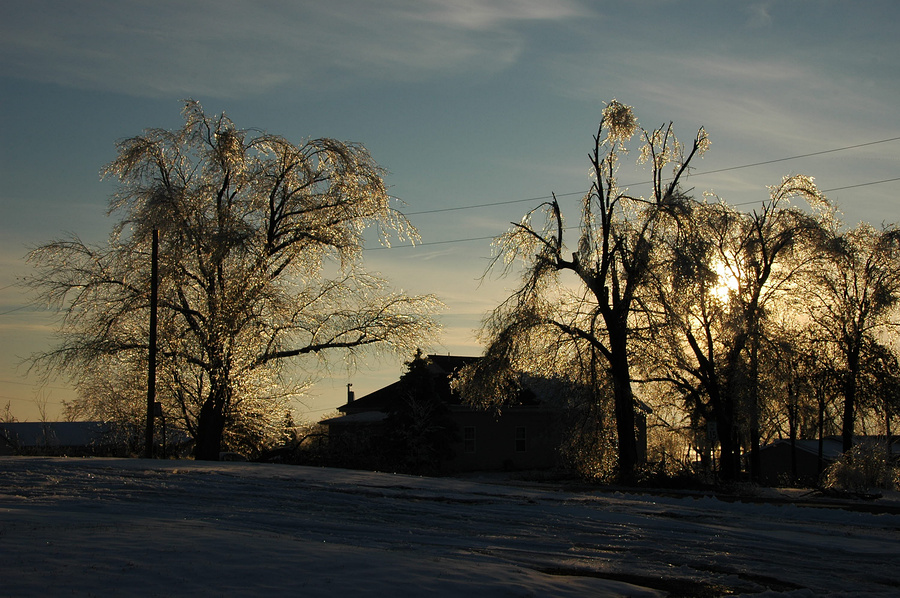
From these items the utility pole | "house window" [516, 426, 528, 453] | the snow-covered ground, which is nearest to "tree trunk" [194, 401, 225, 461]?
the utility pole

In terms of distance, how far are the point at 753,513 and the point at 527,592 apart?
9870mm

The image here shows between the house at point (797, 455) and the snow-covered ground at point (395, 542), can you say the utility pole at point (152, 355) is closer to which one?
the snow-covered ground at point (395, 542)

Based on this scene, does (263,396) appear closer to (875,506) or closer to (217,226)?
(217,226)

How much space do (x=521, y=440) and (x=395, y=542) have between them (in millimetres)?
34352

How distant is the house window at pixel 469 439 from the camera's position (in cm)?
4250

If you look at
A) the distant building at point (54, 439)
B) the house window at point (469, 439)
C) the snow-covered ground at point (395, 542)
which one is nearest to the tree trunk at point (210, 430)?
the distant building at point (54, 439)

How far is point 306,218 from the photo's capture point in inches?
1209

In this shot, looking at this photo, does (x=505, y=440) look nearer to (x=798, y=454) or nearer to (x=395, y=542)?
(x=798, y=454)

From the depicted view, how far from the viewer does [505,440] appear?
43.7 m

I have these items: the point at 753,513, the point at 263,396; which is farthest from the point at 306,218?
the point at 753,513

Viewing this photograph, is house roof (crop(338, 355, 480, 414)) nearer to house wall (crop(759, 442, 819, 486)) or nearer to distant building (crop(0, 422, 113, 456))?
distant building (crop(0, 422, 113, 456))

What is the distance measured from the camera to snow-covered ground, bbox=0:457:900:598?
7.50m

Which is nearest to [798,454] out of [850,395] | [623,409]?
[850,395]

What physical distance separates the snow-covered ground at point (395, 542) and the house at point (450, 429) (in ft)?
59.8
